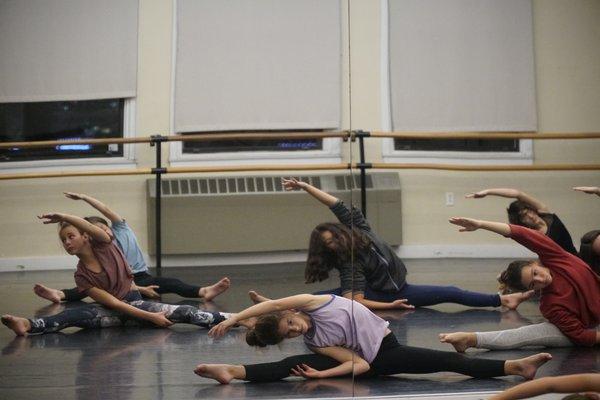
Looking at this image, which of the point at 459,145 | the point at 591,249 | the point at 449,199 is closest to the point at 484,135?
the point at 459,145

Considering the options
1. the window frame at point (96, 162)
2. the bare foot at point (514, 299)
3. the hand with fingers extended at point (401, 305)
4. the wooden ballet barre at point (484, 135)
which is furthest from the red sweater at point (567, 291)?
the window frame at point (96, 162)

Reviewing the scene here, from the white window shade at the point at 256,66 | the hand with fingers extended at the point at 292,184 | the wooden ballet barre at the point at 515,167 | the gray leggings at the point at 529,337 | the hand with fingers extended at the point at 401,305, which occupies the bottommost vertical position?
the gray leggings at the point at 529,337

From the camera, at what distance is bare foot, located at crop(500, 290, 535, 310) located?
13.2ft

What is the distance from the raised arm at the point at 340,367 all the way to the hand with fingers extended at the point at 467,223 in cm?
60

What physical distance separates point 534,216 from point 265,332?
110 centimetres

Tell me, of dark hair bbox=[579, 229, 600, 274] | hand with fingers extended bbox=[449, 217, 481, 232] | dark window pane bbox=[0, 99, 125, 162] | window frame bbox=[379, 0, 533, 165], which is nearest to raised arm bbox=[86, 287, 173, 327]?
dark window pane bbox=[0, 99, 125, 162]

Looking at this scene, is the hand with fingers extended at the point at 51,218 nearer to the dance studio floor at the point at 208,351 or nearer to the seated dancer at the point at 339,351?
the dance studio floor at the point at 208,351

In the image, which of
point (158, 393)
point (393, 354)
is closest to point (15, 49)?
point (158, 393)

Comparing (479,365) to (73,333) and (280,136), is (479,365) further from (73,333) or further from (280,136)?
(73,333)

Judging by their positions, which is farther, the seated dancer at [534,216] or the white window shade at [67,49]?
the seated dancer at [534,216]

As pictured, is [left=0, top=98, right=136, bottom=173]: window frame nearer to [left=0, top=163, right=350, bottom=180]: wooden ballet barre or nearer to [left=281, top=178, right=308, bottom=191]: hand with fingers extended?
[left=0, top=163, right=350, bottom=180]: wooden ballet barre

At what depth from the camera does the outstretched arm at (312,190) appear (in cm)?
375

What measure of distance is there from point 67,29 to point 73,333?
1.06 metres

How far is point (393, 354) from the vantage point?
3623 millimetres
